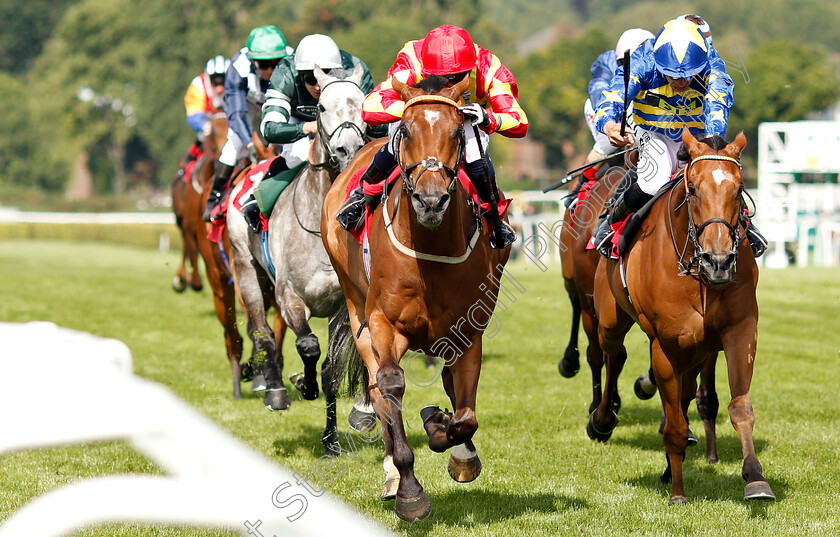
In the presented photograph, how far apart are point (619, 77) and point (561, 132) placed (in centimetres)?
6262

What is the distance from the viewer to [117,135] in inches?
2869

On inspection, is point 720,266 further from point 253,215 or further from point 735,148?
point 253,215

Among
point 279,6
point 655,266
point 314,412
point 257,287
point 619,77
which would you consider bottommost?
point 314,412

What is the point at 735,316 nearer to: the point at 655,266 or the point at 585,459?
the point at 655,266

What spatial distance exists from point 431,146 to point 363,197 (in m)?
1.04

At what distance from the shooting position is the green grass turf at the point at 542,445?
5.27 meters

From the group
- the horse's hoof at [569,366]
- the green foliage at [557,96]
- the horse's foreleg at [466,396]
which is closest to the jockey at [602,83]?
the horse's hoof at [569,366]

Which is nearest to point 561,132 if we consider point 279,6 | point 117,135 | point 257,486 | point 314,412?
point 279,6

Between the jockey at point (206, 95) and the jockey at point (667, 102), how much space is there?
5465 millimetres

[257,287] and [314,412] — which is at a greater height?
[257,287]

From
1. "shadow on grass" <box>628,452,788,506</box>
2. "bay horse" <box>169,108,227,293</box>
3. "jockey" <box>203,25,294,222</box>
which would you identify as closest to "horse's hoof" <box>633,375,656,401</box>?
"shadow on grass" <box>628,452,788,506</box>

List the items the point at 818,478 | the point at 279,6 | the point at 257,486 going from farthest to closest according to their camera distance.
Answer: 1. the point at 279,6
2. the point at 818,478
3. the point at 257,486

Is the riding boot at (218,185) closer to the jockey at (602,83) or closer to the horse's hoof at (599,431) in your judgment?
the jockey at (602,83)

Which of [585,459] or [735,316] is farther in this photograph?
[585,459]
